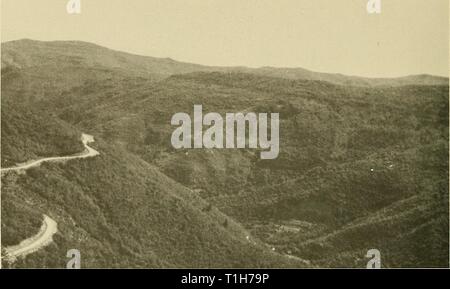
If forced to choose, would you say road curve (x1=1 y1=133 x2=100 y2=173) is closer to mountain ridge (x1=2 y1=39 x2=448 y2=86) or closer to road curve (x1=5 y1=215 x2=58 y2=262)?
road curve (x1=5 y1=215 x2=58 y2=262)

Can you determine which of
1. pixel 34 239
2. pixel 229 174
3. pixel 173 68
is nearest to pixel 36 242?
pixel 34 239

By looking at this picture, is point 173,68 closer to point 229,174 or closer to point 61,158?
point 229,174

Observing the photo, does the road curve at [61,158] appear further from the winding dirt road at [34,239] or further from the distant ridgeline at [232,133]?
the distant ridgeline at [232,133]

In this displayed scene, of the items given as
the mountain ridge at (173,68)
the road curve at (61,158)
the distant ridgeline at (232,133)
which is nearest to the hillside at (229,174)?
the road curve at (61,158)

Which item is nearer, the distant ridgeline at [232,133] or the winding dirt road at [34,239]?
the winding dirt road at [34,239]
